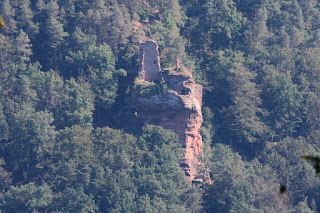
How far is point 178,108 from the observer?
75438 mm

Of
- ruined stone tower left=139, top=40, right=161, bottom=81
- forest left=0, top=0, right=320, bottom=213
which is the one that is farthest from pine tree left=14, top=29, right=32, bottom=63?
ruined stone tower left=139, top=40, right=161, bottom=81

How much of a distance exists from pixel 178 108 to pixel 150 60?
4153 mm

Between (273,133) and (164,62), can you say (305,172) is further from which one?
(164,62)

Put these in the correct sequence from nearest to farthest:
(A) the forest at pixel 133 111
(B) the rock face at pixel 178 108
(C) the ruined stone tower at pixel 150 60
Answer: (A) the forest at pixel 133 111, (B) the rock face at pixel 178 108, (C) the ruined stone tower at pixel 150 60

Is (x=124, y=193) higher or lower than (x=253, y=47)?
lower

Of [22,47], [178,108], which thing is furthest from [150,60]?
[22,47]

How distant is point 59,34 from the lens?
8112cm

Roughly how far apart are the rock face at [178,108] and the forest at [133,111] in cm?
93

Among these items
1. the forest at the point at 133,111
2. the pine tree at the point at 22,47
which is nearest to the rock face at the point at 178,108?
the forest at the point at 133,111

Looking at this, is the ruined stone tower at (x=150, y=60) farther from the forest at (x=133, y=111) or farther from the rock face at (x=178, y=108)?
the forest at (x=133, y=111)

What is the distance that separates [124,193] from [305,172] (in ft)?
45.0

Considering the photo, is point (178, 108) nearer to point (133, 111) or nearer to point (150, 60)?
point (150, 60)

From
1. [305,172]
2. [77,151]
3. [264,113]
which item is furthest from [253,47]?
[77,151]

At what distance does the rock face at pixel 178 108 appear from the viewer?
247 feet
